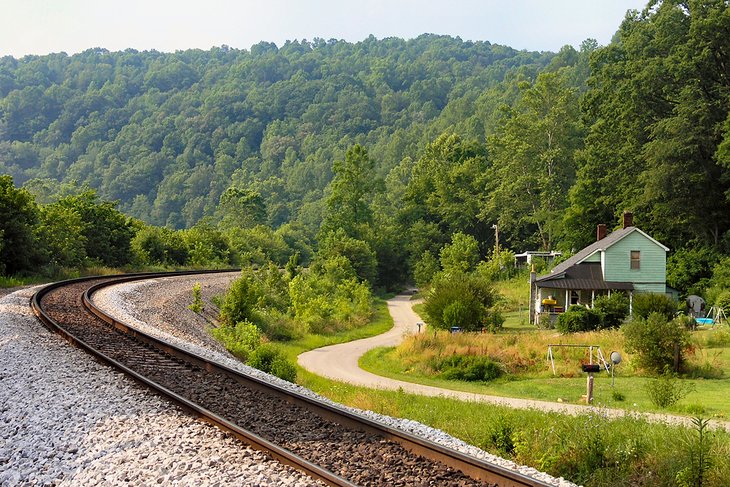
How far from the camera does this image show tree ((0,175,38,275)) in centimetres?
3600

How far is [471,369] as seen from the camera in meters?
25.8

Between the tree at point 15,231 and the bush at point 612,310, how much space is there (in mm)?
28957

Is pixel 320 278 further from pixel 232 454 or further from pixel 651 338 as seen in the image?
pixel 232 454

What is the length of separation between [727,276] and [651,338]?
25.0 m

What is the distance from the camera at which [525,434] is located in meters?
10.8

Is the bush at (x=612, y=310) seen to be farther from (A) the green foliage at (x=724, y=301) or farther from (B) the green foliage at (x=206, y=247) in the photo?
(B) the green foliage at (x=206, y=247)

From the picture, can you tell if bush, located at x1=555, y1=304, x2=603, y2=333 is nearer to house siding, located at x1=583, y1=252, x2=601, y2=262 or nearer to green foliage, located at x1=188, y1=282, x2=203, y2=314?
house siding, located at x1=583, y1=252, x2=601, y2=262

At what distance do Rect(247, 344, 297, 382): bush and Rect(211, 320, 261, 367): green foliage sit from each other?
8.26ft

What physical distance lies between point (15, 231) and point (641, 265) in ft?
114

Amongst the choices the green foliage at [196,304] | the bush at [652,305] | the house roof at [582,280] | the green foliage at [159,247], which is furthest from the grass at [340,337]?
the green foliage at [159,247]

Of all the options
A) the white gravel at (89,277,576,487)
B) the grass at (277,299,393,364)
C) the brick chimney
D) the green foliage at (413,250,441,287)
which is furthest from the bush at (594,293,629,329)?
the green foliage at (413,250,441,287)

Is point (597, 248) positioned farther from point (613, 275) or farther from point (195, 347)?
point (195, 347)

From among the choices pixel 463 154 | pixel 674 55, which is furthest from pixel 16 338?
pixel 463 154

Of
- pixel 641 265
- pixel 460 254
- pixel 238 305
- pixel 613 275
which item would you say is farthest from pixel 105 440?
pixel 460 254
